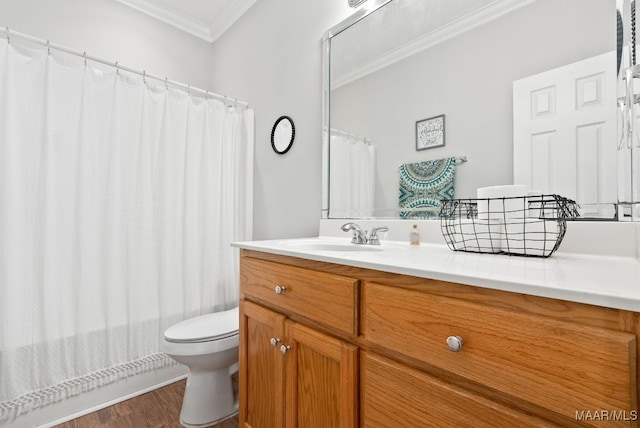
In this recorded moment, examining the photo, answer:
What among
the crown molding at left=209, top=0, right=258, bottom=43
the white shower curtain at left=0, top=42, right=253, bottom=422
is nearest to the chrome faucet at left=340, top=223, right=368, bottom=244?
the white shower curtain at left=0, top=42, right=253, bottom=422

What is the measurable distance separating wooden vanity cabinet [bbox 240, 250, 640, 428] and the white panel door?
615 mm

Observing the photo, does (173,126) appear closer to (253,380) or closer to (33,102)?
(33,102)

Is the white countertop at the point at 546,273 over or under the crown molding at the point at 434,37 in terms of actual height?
under

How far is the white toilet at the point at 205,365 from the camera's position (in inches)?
57.0

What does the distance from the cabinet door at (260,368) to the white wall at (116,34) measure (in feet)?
7.09

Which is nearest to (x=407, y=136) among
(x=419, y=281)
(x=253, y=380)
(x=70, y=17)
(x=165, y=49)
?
(x=419, y=281)

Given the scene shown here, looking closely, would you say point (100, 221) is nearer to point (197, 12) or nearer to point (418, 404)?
point (418, 404)

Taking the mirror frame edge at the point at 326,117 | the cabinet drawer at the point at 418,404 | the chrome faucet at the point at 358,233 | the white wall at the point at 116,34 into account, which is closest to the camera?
the cabinet drawer at the point at 418,404

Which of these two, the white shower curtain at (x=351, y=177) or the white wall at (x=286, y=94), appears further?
the white wall at (x=286, y=94)

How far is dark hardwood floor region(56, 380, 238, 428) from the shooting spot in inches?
60.1

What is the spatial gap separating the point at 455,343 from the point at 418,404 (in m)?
0.19

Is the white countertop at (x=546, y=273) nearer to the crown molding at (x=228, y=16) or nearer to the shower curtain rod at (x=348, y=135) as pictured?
the shower curtain rod at (x=348, y=135)

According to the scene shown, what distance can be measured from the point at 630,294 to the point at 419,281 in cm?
33

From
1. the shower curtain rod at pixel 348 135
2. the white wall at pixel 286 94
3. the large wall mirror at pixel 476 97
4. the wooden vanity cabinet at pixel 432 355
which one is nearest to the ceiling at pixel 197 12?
the white wall at pixel 286 94
